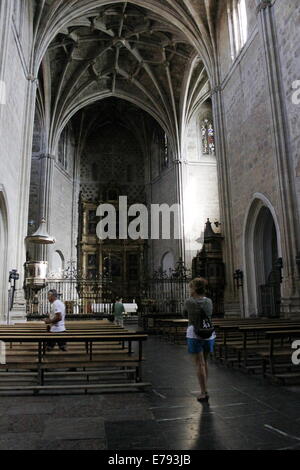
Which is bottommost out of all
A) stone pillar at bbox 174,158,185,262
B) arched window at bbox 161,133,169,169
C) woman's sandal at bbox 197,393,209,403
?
woman's sandal at bbox 197,393,209,403

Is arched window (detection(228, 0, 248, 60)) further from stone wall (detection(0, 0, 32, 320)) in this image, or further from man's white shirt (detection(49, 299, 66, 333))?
man's white shirt (detection(49, 299, 66, 333))

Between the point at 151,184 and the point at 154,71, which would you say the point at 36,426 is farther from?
the point at 151,184

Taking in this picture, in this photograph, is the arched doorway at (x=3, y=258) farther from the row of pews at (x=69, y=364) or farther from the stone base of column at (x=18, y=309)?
the row of pews at (x=69, y=364)

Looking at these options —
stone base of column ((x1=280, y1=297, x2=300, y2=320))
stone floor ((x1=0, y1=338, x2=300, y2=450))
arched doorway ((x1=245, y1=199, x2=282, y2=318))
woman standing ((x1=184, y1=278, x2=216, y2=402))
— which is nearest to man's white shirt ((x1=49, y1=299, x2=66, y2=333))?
stone floor ((x1=0, y1=338, x2=300, y2=450))

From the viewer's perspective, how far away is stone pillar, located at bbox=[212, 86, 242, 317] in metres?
15.4

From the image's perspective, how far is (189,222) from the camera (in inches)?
920

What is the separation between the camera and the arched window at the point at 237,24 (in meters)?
15.1

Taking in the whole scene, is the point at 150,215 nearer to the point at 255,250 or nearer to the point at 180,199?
the point at 180,199

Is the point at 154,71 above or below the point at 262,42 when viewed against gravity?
above

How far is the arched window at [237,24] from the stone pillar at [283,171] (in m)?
2.52

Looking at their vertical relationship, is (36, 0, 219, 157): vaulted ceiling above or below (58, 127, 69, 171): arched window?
above

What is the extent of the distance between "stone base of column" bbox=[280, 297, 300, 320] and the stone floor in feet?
19.2
